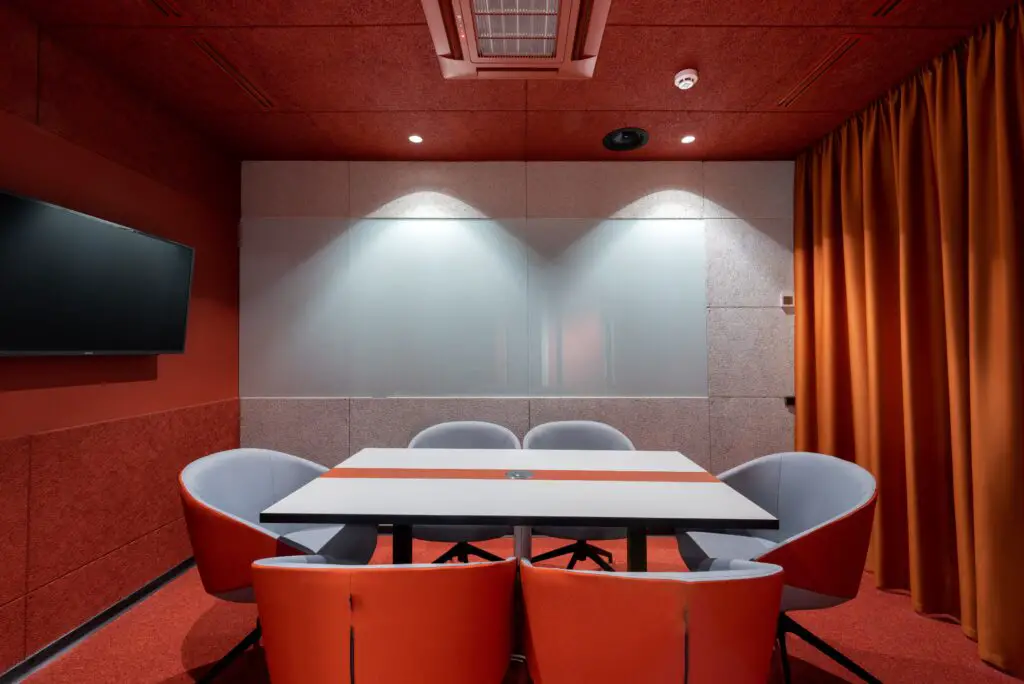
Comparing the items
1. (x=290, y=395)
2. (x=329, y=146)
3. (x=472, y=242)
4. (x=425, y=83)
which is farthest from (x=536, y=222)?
(x=290, y=395)

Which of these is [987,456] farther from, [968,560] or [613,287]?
[613,287]

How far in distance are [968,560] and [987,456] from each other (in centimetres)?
59

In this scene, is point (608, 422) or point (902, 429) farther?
point (608, 422)

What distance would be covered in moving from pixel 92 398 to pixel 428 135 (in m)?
2.64

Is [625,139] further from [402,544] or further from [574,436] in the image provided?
[402,544]

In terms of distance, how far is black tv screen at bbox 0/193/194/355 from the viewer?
6.85ft

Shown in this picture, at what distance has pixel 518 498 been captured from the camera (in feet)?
5.64

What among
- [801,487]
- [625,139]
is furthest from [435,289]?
[801,487]

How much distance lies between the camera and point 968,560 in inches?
97.4

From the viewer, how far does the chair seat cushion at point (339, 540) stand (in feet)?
6.94

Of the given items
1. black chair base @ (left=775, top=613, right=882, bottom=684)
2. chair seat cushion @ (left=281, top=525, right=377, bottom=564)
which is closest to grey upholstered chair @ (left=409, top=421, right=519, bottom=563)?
chair seat cushion @ (left=281, top=525, right=377, bottom=564)

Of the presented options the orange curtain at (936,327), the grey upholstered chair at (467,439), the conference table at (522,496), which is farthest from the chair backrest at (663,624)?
the orange curtain at (936,327)

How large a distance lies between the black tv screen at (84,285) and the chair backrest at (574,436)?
92.1 inches

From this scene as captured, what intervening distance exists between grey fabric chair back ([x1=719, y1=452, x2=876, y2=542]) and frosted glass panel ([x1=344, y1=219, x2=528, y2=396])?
2061 mm
